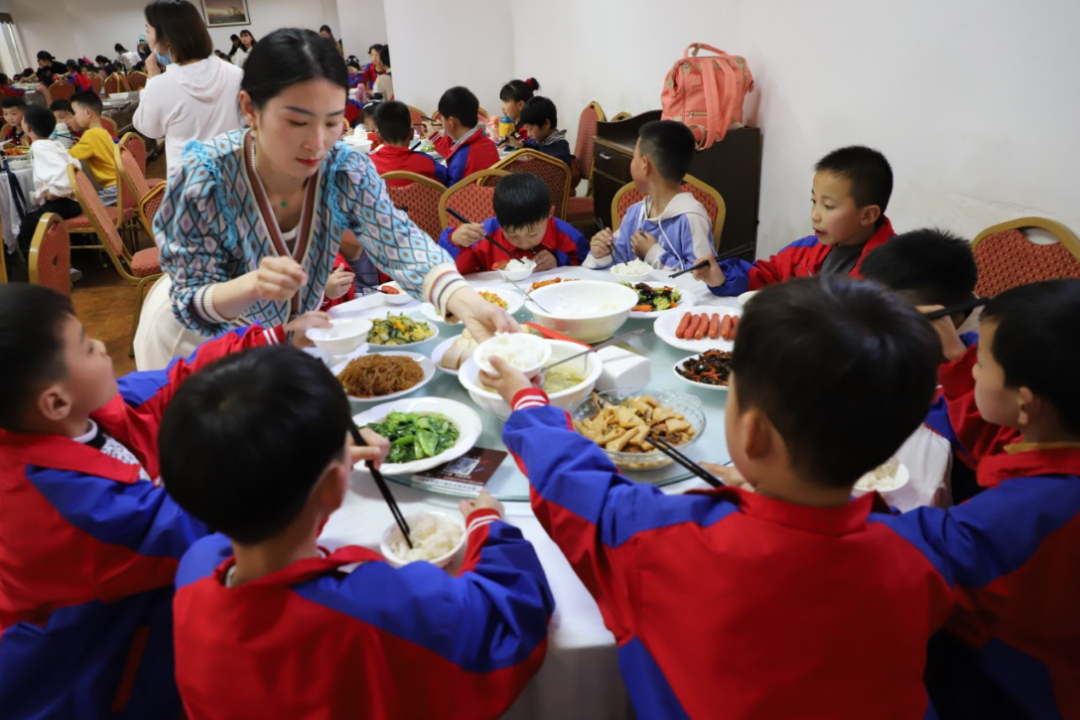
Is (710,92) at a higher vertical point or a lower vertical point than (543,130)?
higher

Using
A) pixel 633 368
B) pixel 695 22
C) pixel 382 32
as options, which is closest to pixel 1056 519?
pixel 633 368

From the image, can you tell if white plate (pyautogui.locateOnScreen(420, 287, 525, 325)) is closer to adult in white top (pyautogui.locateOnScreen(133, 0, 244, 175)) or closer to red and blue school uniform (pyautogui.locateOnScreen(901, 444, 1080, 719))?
red and blue school uniform (pyautogui.locateOnScreen(901, 444, 1080, 719))

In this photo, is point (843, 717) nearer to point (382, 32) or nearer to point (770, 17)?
point (770, 17)

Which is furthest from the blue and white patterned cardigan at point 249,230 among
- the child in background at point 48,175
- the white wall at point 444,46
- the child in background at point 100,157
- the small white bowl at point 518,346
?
the white wall at point 444,46

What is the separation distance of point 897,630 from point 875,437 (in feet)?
0.85

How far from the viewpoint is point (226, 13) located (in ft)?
60.3

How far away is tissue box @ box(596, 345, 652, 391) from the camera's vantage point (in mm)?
1486

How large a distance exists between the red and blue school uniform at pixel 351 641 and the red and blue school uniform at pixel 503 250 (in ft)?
6.38

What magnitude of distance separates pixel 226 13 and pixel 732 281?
2091 centimetres

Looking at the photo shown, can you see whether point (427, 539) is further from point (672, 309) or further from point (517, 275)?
point (517, 275)

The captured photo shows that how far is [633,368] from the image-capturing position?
59.0 inches

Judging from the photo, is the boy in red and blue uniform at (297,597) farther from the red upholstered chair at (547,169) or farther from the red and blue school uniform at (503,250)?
the red upholstered chair at (547,169)

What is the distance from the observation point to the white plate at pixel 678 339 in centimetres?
178

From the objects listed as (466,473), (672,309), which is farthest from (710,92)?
(466,473)
